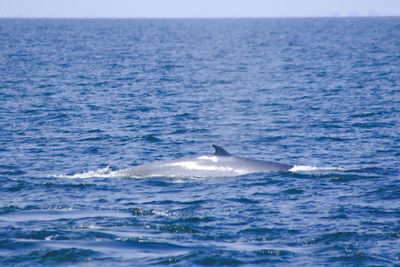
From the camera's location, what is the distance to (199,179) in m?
20.8

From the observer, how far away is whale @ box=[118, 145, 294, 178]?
21.1 meters

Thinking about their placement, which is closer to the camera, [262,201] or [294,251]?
[294,251]

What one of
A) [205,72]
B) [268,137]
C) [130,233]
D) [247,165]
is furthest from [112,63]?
[130,233]

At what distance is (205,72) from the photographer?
64.1m

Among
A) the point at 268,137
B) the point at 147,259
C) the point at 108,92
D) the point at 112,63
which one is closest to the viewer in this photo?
the point at 147,259

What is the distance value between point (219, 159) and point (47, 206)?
5672mm

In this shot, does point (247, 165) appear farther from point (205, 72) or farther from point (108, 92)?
point (205, 72)

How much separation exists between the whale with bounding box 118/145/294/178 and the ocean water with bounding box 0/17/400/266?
441mm

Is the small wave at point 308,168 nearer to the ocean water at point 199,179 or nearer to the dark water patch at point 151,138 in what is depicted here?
the ocean water at point 199,179

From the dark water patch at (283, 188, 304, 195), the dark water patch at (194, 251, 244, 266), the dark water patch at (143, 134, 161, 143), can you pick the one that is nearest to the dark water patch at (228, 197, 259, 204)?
the dark water patch at (283, 188, 304, 195)

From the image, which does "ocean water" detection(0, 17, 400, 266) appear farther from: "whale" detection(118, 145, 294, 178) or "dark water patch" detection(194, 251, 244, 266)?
"whale" detection(118, 145, 294, 178)

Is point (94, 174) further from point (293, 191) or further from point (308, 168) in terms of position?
point (308, 168)

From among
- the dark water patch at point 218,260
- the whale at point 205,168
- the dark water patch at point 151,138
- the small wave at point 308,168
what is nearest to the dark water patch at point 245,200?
the whale at point 205,168

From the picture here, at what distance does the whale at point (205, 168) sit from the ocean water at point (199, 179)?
0.44 metres
